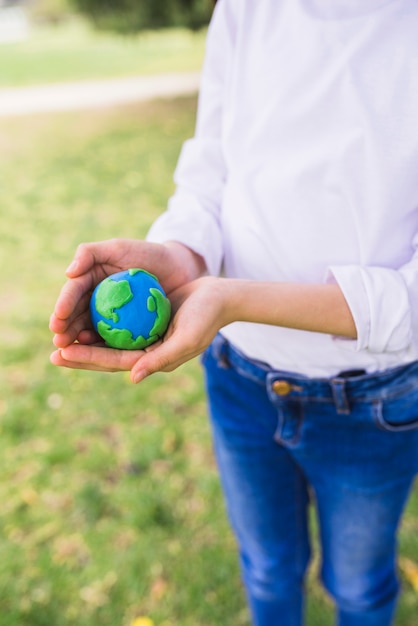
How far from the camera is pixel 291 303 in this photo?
123 cm

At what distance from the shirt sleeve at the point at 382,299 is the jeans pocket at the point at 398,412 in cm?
21

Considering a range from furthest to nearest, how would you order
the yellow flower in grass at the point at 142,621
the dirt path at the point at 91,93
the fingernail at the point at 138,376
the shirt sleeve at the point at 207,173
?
the dirt path at the point at 91,93, the yellow flower in grass at the point at 142,621, the shirt sleeve at the point at 207,173, the fingernail at the point at 138,376

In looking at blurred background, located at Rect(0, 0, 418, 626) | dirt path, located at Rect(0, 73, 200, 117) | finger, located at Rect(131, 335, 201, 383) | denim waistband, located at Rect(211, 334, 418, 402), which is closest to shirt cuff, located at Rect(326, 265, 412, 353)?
denim waistband, located at Rect(211, 334, 418, 402)

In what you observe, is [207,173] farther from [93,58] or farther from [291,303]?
[93,58]

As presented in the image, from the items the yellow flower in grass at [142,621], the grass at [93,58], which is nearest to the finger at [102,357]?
the yellow flower in grass at [142,621]

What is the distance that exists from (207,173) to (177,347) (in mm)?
652

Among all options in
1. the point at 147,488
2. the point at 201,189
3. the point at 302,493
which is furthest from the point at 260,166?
the point at 147,488

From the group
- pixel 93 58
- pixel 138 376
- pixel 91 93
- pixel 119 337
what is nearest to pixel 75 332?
pixel 119 337

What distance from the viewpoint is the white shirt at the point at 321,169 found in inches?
47.6

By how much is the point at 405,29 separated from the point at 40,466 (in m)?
2.50

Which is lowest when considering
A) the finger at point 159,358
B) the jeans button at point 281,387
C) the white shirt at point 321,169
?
the jeans button at point 281,387

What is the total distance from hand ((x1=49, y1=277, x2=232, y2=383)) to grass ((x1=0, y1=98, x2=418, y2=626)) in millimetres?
1506

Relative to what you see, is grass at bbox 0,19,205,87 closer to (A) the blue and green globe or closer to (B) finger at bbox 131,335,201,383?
(A) the blue and green globe

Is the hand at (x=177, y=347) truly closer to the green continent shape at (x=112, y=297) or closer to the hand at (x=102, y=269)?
the hand at (x=102, y=269)
